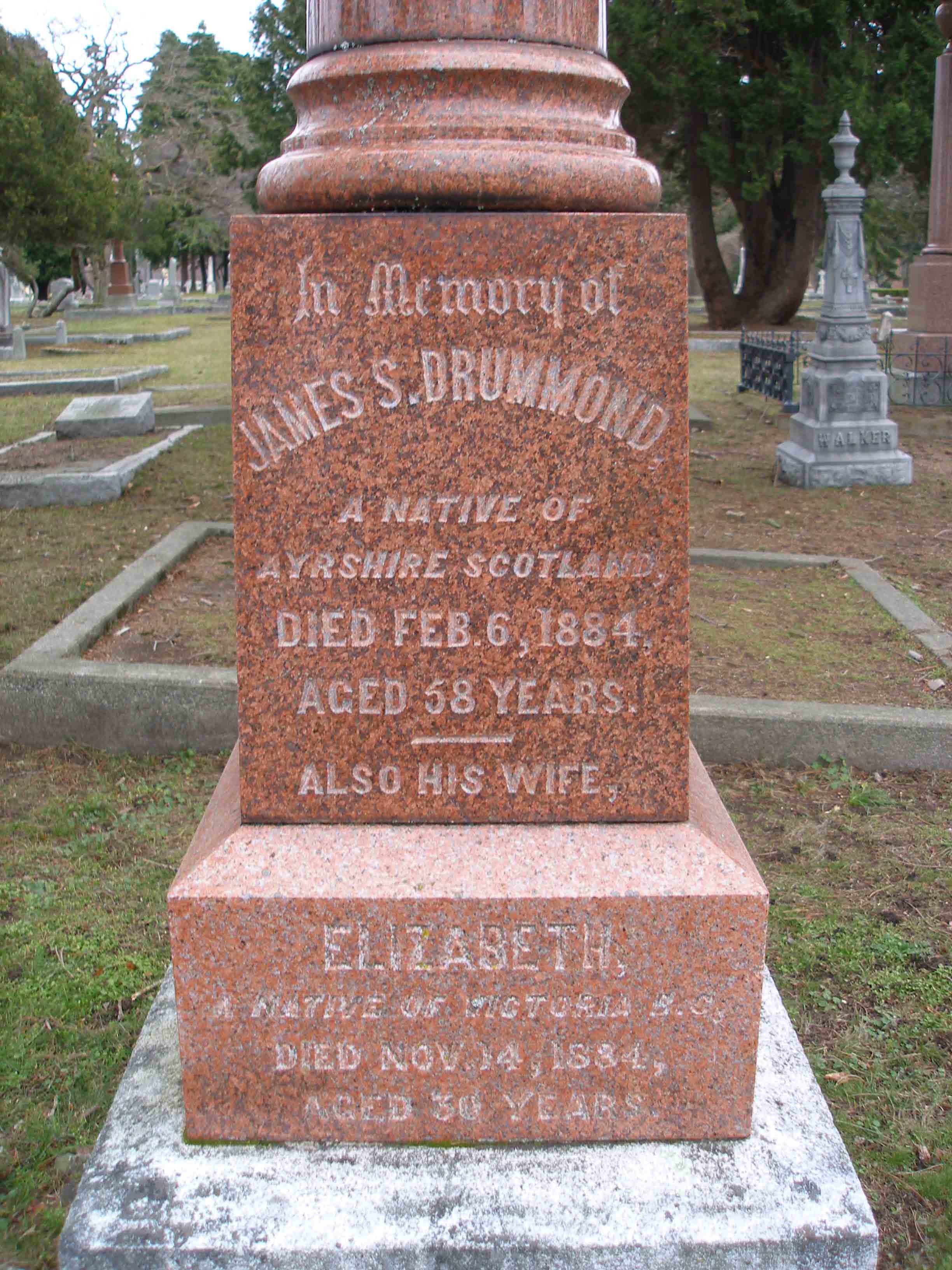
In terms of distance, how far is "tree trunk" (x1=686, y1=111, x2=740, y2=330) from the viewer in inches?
953

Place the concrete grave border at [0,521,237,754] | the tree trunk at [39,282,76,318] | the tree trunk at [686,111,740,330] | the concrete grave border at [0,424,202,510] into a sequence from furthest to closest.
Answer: the tree trunk at [39,282,76,318] < the tree trunk at [686,111,740,330] < the concrete grave border at [0,424,202,510] < the concrete grave border at [0,521,237,754]

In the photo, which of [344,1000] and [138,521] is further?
[138,521]

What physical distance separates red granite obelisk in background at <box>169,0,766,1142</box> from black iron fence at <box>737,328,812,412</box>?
11330 millimetres

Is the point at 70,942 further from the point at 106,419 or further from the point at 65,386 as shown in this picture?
the point at 65,386

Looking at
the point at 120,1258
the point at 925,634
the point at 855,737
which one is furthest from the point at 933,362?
the point at 120,1258

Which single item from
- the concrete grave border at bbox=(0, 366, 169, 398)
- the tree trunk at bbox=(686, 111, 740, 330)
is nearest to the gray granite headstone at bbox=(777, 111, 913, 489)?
the concrete grave border at bbox=(0, 366, 169, 398)

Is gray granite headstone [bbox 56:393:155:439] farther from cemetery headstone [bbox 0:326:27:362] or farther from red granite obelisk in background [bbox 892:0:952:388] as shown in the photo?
cemetery headstone [bbox 0:326:27:362]

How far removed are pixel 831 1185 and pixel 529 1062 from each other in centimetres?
56

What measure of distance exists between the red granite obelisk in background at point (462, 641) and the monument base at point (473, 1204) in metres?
0.06

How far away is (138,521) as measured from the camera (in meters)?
8.21

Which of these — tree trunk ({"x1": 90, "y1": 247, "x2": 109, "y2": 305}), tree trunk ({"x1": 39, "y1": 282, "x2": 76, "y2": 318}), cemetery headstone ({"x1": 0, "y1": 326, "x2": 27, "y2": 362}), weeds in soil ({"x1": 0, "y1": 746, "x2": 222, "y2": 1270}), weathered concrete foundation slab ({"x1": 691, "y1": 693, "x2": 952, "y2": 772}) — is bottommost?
weeds in soil ({"x1": 0, "y1": 746, "x2": 222, "y2": 1270})

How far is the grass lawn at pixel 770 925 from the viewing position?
251cm

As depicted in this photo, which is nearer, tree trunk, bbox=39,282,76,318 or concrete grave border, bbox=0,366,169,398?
concrete grave border, bbox=0,366,169,398

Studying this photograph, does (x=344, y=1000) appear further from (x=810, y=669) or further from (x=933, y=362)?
(x=933, y=362)
